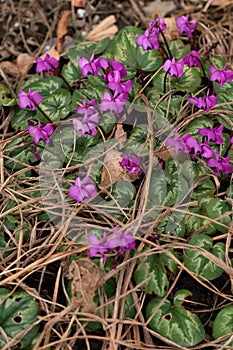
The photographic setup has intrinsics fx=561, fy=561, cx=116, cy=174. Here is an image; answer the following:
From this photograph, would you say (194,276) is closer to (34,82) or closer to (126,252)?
(126,252)

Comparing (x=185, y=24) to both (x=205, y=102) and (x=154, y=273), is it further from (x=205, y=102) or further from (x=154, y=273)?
(x=154, y=273)

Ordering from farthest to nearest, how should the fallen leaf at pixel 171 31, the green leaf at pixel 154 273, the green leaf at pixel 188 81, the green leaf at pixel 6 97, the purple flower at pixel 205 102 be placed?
1. the fallen leaf at pixel 171 31
2. the green leaf at pixel 6 97
3. the green leaf at pixel 188 81
4. the purple flower at pixel 205 102
5. the green leaf at pixel 154 273

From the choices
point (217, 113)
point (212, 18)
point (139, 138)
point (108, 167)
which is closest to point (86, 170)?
point (108, 167)

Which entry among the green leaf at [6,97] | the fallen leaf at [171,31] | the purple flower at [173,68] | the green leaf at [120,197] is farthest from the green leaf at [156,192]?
the fallen leaf at [171,31]

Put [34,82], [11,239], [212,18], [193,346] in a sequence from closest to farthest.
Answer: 1. [193,346]
2. [11,239]
3. [34,82]
4. [212,18]

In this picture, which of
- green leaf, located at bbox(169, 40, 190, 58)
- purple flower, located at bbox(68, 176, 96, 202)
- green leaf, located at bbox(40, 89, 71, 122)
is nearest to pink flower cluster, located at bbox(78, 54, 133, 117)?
green leaf, located at bbox(40, 89, 71, 122)

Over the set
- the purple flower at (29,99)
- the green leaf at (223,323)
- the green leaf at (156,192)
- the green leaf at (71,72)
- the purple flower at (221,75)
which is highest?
the purple flower at (29,99)

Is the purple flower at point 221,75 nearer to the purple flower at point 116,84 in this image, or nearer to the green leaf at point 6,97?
the purple flower at point 116,84
